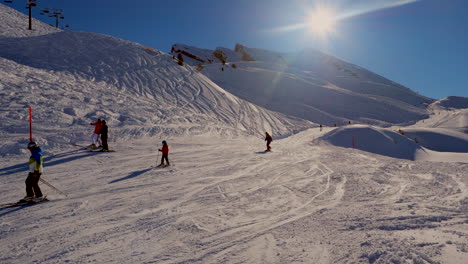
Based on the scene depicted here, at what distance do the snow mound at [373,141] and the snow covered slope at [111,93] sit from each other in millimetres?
7129

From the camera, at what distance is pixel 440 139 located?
29.1m

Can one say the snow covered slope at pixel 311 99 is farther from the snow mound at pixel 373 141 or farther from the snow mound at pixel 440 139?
the snow mound at pixel 373 141

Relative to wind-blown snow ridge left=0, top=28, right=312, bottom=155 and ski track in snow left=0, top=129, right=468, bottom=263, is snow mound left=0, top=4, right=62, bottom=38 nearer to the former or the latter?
wind-blown snow ridge left=0, top=28, right=312, bottom=155

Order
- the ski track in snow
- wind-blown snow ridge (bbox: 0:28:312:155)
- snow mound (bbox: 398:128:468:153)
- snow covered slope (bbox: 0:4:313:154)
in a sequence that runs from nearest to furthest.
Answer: the ski track in snow < snow covered slope (bbox: 0:4:313:154) < wind-blown snow ridge (bbox: 0:28:312:155) < snow mound (bbox: 398:128:468:153)

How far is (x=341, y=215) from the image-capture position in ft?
20.0

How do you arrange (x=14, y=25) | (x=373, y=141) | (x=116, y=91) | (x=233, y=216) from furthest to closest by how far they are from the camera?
(x=14, y=25) < (x=116, y=91) < (x=373, y=141) < (x=233, y=216)

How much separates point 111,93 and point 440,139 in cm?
3614

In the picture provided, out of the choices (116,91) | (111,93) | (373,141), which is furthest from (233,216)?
(116,91)

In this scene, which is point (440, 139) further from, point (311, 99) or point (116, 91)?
point (116, 91)

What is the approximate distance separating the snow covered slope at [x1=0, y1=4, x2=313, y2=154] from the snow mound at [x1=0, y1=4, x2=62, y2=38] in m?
6.52

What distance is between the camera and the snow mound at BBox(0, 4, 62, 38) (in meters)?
40.7

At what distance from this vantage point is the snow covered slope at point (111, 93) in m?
18.6

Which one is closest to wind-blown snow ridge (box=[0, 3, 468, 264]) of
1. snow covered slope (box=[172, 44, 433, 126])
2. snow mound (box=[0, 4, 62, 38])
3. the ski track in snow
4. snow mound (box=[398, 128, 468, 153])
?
the ski track in snow

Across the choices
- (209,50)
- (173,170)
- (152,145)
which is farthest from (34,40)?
(209,50)
